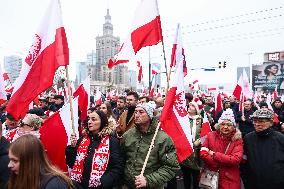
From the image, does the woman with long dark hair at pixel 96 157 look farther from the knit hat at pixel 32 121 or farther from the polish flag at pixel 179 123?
the polish flag at pixel 179 123

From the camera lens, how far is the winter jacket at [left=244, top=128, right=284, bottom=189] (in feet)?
14.8

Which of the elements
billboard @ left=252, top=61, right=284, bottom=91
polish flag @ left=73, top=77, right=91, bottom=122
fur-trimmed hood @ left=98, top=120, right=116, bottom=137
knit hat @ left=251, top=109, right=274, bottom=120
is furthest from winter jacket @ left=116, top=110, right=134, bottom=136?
billboard @ left=252, top=61, right=284, bottom=91

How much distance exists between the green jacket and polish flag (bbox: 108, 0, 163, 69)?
64.8 inches

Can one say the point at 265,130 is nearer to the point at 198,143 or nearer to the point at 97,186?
the point at 198,143

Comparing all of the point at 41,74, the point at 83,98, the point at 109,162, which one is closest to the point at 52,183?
the point at 109,162

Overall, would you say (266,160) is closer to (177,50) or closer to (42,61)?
(177,50)

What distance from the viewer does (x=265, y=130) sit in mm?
4668

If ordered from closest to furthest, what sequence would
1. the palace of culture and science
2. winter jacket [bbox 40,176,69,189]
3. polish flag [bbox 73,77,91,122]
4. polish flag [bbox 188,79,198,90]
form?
winter jacket [bbox 40,176,69,189] → polish flag [bbox 73,77,91,122] → polish flag [bbox 188,79,198,90] → the palace of culture and science

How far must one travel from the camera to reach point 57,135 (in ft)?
15.0

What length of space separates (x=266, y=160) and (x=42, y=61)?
10.1 feet

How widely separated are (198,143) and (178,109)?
63.6 inches

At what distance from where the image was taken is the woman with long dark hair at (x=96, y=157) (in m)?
4.05

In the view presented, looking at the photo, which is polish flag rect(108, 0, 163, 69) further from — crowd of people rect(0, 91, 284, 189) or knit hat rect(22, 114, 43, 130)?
knit hat rect(22, 114, 43, 130)

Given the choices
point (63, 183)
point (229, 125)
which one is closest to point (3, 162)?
point (63, 183)
